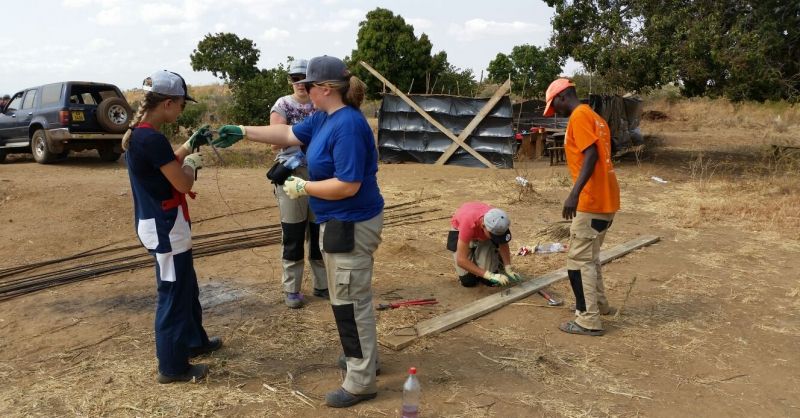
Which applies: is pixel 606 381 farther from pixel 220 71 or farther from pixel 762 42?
pixel 220 71

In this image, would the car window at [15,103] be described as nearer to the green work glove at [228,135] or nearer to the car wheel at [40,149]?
the car wheel at [40,149]

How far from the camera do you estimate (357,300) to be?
3.09m

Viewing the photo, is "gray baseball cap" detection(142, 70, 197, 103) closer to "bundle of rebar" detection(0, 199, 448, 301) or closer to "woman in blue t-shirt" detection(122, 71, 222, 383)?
"woman in blue t-shirt" detection(122, 71, 222, 383)

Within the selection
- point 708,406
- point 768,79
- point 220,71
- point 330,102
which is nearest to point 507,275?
point 708,406

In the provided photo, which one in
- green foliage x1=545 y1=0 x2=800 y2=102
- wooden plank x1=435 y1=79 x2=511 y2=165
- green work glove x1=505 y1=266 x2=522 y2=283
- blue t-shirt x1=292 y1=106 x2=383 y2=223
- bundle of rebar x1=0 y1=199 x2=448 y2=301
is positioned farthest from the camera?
wooden plank x1=435 y1=79 x2=511 y2=165

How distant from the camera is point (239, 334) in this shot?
4172 millimetres

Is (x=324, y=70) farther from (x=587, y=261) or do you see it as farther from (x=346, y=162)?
(x=587, y=261)

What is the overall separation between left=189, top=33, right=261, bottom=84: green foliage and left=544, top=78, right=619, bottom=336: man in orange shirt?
2319cm

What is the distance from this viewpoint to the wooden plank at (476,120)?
1288 centimetres

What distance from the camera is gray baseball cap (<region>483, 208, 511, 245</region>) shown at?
465 centimetres

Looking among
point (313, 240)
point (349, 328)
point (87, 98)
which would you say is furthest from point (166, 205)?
point (87, 98)

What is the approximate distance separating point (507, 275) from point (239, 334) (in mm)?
2375

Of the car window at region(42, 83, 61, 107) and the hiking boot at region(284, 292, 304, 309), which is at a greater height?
the car window at region(42, 83, 61, 107)

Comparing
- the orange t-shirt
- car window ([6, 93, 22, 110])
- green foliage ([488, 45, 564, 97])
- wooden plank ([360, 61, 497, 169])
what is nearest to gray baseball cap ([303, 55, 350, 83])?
the orange t-shirt
